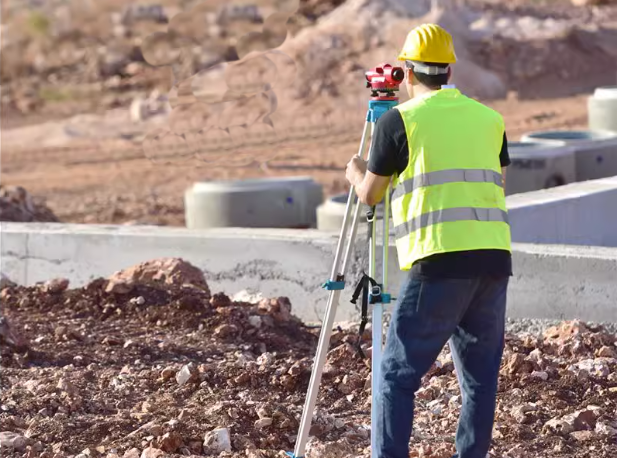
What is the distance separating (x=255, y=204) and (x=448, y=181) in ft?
24.1

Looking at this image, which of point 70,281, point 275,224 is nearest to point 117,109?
point 275,224

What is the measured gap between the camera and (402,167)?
4395mm

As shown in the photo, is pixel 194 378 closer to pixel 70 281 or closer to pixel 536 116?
pixel 70 281

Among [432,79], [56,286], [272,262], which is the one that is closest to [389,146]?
[432,79]

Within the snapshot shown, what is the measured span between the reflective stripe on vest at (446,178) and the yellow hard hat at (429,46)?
0.40 meters

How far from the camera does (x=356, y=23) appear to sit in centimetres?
2470

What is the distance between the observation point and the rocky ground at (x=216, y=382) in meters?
5.50

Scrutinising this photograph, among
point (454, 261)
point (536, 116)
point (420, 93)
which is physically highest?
point (420, 93)

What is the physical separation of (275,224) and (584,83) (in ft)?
A: 49.3

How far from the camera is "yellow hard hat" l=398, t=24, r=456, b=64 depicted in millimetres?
4414

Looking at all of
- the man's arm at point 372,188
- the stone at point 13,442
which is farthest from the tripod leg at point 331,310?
the stone at point 13,442

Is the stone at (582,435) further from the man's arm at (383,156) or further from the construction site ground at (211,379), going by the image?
the man's arm at (383,156)

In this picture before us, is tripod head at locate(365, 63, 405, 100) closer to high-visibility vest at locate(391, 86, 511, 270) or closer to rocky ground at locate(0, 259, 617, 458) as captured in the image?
high-visibility vest at locate(391, 86, 511, 270)

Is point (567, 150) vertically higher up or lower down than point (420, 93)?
lower down
